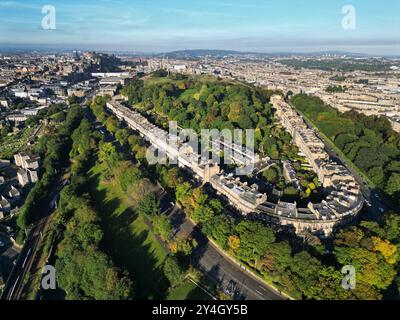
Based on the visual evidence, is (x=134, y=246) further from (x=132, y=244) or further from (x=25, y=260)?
(x=25, y=260)

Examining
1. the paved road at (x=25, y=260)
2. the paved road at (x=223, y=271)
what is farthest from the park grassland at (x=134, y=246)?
the paved road at (x=25, y=260)

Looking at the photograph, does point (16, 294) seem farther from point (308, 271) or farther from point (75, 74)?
point (75, 74)

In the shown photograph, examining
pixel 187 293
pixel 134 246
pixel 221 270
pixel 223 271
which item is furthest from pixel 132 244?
pixel 223 271

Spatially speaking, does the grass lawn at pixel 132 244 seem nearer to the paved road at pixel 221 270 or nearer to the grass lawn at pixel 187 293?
the grass lawn at pixel 187 293

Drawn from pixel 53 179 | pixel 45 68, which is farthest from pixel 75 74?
pixel 53 179

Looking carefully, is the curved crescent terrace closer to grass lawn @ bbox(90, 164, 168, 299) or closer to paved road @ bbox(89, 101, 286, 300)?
paved road @ bbox(89, 101, 286, 300)
